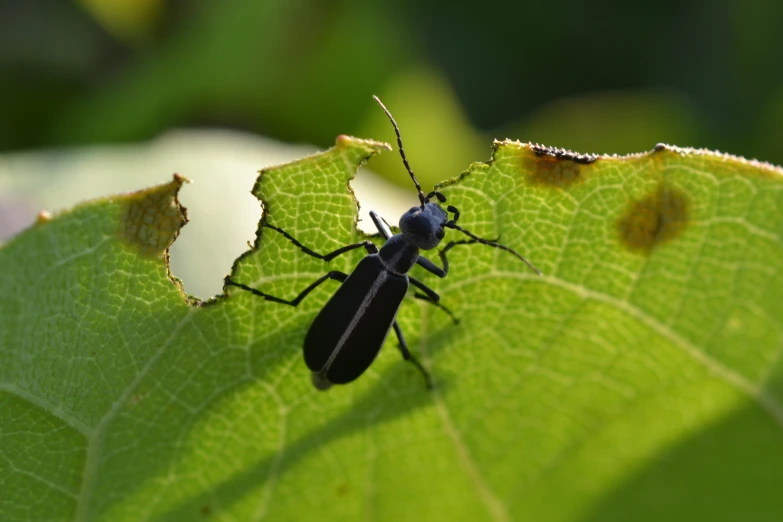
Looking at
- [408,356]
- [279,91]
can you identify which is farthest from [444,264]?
[279,91]

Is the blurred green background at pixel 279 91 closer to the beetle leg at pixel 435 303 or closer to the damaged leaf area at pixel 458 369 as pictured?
the damaged leaf area at pixel 458 369

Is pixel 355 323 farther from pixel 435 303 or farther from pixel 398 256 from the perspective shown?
pixel 435 303

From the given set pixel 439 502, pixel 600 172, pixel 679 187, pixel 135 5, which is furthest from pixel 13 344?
pixel 135 5

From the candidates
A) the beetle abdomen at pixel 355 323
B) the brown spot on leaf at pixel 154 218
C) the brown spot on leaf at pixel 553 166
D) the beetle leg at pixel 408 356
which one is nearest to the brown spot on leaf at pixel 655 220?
the brown spot on leaf at pixel 553 166

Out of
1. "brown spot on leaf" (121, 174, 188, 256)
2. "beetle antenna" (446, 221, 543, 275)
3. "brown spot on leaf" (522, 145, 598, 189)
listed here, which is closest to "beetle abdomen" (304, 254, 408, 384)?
"beetle antenna" (446, 221, 543, 275)

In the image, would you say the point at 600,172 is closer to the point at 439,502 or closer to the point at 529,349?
the point at 529,349
